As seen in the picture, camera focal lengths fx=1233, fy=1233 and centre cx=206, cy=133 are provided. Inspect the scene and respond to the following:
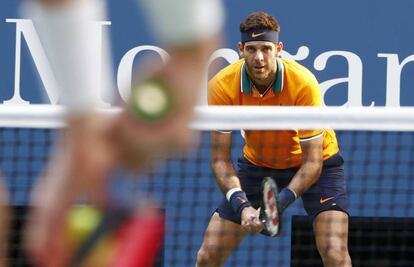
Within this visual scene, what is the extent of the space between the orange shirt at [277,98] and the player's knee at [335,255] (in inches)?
18.8

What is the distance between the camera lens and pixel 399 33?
6.77 metres

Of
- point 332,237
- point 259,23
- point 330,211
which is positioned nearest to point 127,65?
point 259,23

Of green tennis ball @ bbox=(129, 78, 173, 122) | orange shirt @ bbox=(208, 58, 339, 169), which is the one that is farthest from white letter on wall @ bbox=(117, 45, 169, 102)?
green tennis ball @ bbox=(129, 78, 173, 122)

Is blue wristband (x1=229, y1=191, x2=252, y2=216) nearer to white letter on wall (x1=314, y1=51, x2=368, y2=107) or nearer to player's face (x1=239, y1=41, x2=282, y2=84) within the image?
player's face (x1=239, y1=41, x2=282, y2=84)

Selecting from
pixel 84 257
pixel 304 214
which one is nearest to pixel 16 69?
pixel 304 214

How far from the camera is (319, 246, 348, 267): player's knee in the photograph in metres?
5.83

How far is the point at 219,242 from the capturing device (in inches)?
237

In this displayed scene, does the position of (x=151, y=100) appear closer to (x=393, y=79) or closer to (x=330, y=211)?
(x=330, y=211)

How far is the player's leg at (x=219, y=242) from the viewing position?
19.5 ft

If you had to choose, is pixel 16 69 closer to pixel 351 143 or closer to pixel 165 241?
pixel 165 241

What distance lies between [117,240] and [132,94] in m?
0.27

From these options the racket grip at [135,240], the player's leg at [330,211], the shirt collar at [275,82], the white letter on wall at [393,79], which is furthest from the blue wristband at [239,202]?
the racket grip at [135,240]

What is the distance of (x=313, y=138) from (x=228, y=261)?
1.13 meters

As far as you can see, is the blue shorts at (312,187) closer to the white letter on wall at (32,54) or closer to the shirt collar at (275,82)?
the shirt collar at (275,82)
